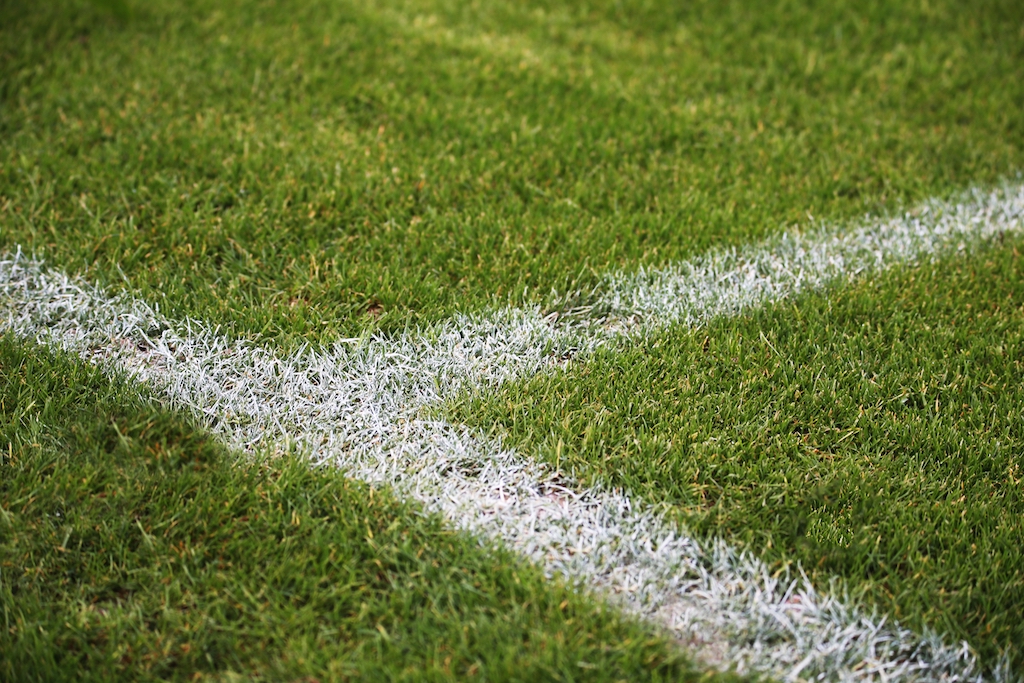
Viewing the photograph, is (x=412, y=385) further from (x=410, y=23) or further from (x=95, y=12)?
(x=95, y=12)

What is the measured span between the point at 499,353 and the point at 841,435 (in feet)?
3.01

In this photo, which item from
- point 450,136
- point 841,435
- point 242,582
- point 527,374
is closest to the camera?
point 242,582

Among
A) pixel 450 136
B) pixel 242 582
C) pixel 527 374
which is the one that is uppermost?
pixel 450 136

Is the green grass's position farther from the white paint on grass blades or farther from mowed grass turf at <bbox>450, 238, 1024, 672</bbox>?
mowed grass turf at <bbox>450, 238, 1024, 672</bbox>

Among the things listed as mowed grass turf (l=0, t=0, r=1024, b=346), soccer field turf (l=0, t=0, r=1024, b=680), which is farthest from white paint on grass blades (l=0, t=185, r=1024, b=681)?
mowed grass turf (l=0, t=0, r=1024, b=346)

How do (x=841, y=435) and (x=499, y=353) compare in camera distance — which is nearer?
(x=841, y=435)

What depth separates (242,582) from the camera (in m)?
1.66

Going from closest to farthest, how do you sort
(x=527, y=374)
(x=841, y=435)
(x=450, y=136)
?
1. (x=841, y=435)
2. (x=527, y=374)
3. (x=450, y=136)

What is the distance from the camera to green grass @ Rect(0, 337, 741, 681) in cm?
154

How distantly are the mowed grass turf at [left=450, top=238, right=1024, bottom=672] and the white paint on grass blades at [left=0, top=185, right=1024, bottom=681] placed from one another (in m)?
0.08

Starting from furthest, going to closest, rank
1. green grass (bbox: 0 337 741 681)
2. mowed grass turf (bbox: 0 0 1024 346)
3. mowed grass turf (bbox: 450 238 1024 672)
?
mowed grass turf (bbox: 0 0 1024 346)
mowed grass turf (bbox: 450 238 1024 672)
green grass (bbox: 0 337 741 681)

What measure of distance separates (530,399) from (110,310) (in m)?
1.24

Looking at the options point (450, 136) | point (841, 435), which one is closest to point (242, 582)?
point (841, 435)

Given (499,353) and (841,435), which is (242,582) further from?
(841,435)
